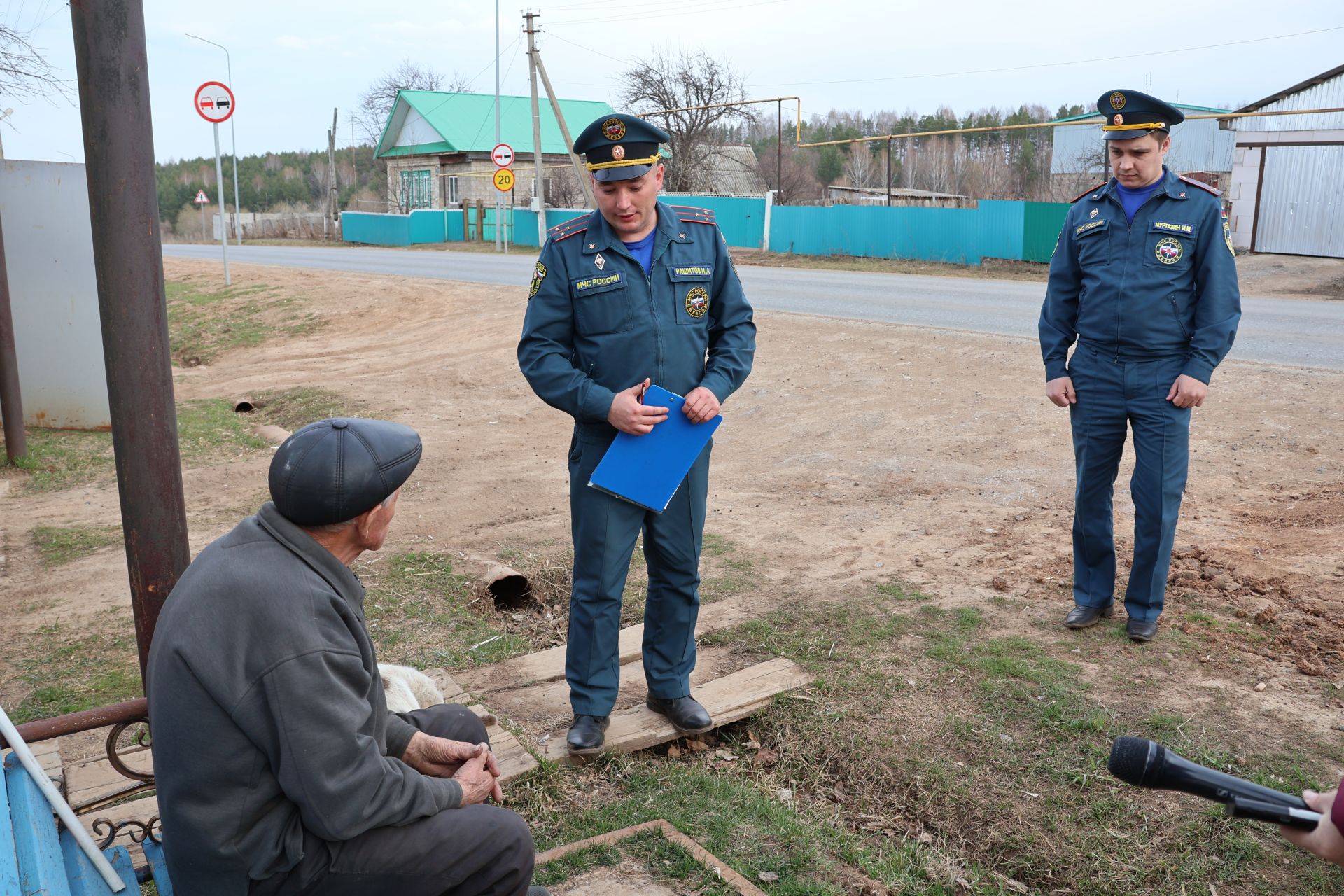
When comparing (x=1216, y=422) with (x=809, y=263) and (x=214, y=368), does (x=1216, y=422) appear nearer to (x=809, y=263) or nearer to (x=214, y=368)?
(x=214, y=368)

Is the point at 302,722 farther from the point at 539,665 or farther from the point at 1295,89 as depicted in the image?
the point at 1295,89

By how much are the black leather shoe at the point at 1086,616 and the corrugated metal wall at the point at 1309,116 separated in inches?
819

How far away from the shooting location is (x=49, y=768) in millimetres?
3367

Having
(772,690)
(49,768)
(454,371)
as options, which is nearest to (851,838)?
(772,690)

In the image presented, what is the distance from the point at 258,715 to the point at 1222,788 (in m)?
1.55

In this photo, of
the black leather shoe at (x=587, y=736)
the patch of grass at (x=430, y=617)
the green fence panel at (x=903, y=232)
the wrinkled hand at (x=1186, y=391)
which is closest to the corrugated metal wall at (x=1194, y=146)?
the green fence panel at (x=903, y=232)

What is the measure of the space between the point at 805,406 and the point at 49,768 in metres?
6.76

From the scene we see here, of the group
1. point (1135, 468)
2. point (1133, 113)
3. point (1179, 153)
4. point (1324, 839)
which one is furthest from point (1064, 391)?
point (1179, 153)

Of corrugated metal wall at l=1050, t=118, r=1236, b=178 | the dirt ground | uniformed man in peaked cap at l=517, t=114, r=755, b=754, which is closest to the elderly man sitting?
uniformed man in peaked cap at l=517, t=114, r=755, b=754

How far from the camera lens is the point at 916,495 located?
674cm

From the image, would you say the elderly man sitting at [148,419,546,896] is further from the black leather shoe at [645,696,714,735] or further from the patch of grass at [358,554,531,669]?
the patch of grass at [358,554,531,669]

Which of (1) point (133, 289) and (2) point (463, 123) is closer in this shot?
(1) point (133, 289)

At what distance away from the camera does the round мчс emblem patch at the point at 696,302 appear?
11.6 ft

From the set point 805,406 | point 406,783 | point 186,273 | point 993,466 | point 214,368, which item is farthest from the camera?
point 186,273
